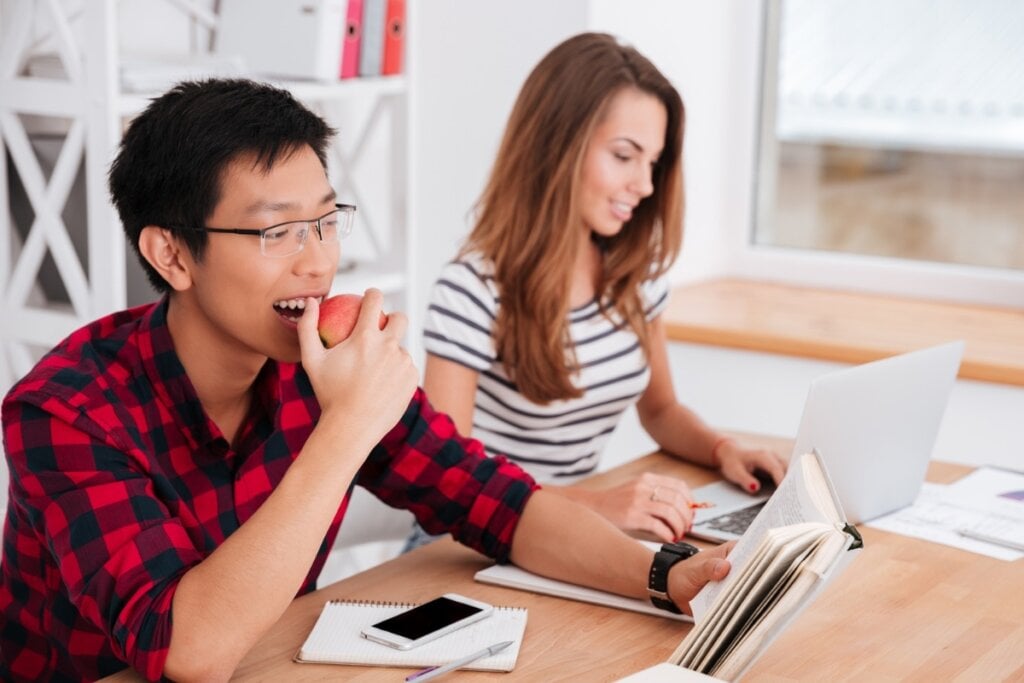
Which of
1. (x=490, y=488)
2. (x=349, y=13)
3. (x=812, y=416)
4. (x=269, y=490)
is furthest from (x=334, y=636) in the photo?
(x=349, y=13)

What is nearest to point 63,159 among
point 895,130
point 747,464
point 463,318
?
point 463,318

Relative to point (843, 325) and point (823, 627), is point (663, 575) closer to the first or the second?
point (823, 627)

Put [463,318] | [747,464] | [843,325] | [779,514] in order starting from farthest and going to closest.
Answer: [843,325]
[463,318]
[747,464]
[779,514]

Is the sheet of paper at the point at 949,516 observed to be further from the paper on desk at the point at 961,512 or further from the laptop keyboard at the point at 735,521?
the laptop keyboard at the point at 735,521

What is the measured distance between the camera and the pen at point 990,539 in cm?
163

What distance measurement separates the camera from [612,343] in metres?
2.13

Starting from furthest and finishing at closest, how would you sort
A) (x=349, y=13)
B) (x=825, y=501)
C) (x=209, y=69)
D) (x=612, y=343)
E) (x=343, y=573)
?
1. (x=343, y=573)
2. (x=349, y=13)
3. (x=209, y=69)
4. (x=612, y=343)
5. (x=825, y=501)

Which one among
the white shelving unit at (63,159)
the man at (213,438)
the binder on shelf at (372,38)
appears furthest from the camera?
the binder on shelf at (372,38)

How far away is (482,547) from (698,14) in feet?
6.52

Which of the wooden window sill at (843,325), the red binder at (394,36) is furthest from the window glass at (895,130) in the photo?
the red binder at (394,36)

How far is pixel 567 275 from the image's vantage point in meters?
2.05

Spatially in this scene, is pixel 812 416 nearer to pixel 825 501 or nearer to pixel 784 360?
pixel 825 501

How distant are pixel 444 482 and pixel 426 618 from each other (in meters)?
0.27

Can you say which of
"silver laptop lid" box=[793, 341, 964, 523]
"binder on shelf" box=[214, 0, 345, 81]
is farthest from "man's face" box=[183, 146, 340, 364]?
"binder on shelf" box=[214, 0, 345, 81]
